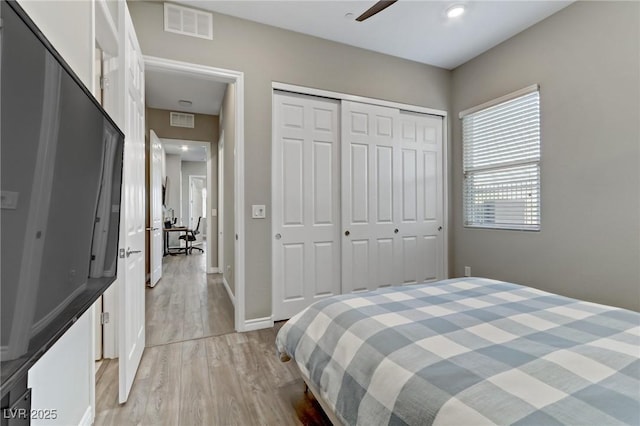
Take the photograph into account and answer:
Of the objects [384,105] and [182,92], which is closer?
[384,105]

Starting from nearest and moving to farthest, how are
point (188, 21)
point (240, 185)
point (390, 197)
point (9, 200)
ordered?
1. point (9, 200)
2. point (188, 21)
3. point (240, 185)
4. point (390, 197)

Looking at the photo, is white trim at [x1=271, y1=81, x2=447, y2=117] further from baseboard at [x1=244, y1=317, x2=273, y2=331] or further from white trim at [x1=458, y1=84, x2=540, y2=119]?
baseboard at [x1=244, y1=317, x2=273, y2=331]

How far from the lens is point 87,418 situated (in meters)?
1.53

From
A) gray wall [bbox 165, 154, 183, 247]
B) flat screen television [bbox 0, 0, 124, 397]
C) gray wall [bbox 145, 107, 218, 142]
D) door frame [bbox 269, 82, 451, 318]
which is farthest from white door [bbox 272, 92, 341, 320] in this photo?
gray wall [bbox 165, 154, 183, 247]

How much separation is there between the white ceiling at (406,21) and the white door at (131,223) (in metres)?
1.00

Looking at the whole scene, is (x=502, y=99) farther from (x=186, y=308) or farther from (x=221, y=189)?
(x=186, y=308)

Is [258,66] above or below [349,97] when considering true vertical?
above

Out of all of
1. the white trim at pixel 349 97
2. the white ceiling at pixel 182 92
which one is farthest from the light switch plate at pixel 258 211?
the white ceiling at pixel 182 92

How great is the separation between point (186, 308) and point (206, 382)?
1737mm

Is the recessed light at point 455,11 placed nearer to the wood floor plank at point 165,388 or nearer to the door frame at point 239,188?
the door frame at point 239,188

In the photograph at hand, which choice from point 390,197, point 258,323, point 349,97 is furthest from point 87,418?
point 349,97

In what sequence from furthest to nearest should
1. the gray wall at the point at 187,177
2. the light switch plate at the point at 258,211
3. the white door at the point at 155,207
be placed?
the gray wall at the point at 187,177 → the white door at the point at 155,207 → the light switch plate at the point at 258,211

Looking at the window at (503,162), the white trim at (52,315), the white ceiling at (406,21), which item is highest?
the white ceiling at (406,21)

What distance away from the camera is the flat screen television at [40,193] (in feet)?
1.80
